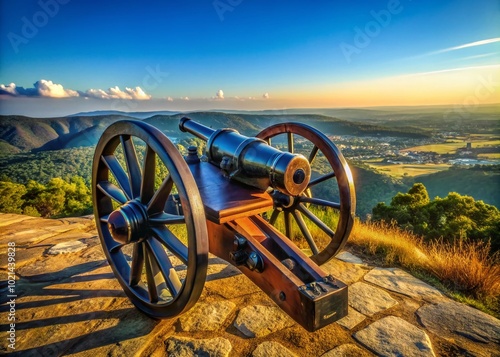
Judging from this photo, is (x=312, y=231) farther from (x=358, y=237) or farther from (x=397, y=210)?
(x=397, y=210)

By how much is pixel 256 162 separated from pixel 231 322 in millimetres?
1237

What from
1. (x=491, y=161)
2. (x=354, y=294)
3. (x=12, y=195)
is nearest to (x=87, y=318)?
(x=354, y=294)

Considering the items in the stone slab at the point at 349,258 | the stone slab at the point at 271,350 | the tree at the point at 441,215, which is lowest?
the tree at the point at 441,215

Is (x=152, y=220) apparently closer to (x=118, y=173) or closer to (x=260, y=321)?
(x=118, y=173)

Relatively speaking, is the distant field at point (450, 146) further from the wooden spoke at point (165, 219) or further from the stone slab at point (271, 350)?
the wooden spoke at point (165, 219)

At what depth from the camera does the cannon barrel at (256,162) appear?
2.43m

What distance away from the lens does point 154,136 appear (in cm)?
210

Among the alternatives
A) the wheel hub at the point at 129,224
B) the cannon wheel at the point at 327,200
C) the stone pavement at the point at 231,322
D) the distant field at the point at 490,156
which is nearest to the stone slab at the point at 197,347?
the stone pavement at the point at 231,322

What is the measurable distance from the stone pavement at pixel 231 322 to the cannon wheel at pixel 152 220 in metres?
0.25

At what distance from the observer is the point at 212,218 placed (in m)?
2.37

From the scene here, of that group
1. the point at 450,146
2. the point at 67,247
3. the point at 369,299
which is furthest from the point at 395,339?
the point at 450,146

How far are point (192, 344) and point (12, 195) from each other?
8894 millimetres

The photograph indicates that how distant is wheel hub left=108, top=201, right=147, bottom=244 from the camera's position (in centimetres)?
224

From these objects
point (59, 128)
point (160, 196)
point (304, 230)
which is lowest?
point (304, 230)
